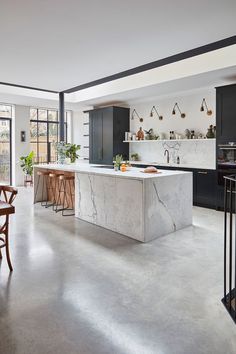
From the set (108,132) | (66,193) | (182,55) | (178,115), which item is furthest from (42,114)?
(182,55)

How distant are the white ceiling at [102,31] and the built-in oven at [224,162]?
2.23 meters

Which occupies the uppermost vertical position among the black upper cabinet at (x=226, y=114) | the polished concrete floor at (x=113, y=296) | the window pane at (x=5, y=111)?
the window pane at (x=5, y=111)

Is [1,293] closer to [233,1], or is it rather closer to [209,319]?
[209,319]

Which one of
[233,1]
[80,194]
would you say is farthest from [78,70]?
[233,1]

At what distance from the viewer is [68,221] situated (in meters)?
5.00

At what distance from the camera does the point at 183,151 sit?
724cm

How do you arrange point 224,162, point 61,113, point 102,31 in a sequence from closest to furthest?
point 102,31 → point 224,162 → point 61,113

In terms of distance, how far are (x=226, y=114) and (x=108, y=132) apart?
3.60 meters

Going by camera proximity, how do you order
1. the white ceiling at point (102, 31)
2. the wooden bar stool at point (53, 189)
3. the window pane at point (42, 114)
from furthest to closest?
the window pane at point (42, 114)
the wooden bar stool at point (53, 189)
the white ceiling at point (102, 31)

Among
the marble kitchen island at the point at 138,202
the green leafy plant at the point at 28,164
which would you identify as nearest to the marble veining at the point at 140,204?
the marble kitchen island at the point at 138,202

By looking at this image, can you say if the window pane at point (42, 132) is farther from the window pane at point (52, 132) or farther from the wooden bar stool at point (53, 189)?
the wooden bar stool at point (53, 189)

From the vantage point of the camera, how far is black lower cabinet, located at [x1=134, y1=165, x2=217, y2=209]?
5934 millimetres

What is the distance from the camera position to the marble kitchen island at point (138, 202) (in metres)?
3.93

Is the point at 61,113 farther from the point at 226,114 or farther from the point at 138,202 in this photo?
the point at 138,202
